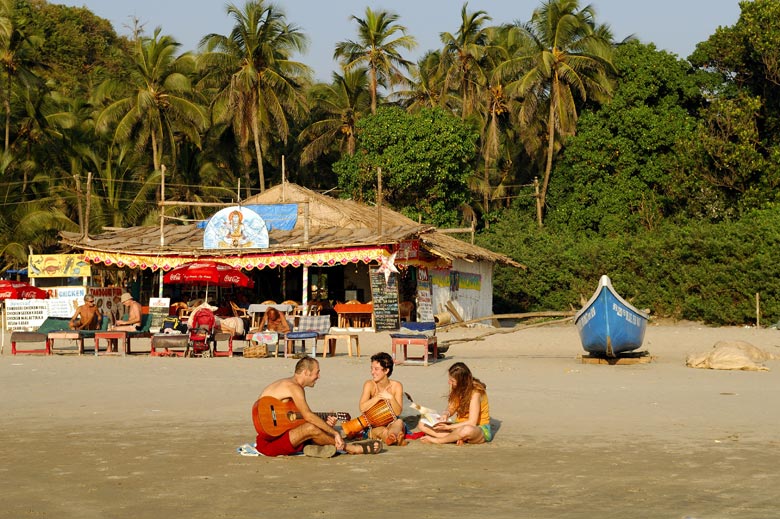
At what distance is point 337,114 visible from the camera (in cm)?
4691

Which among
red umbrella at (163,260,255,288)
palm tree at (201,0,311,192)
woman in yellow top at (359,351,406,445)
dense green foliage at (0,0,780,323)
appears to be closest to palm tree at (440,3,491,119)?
dense green foliage at (0,0,780,323)

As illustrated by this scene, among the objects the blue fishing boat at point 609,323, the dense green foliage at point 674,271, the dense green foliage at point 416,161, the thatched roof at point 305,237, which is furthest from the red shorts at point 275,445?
the dense green foliage at point 416,161

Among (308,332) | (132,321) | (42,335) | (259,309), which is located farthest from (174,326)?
(308,332)

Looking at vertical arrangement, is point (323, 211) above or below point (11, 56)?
below

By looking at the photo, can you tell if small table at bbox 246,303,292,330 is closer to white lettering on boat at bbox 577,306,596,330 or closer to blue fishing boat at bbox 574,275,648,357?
white lettering on boat at bbox 577,306,596,330

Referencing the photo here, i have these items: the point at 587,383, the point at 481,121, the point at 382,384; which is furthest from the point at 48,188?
the point at 382,384

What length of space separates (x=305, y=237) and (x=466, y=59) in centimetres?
2258

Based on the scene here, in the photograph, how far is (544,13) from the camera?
43000 millimetres

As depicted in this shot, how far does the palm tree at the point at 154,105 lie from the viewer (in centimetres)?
4072

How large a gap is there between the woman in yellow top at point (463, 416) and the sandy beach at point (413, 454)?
0.11 metres

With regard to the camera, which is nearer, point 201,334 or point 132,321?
point 201,334

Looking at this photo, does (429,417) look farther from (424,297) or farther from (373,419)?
(424,297)

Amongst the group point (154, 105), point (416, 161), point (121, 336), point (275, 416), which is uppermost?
point (154, 105)

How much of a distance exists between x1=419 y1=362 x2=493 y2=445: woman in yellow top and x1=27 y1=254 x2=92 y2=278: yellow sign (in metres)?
22.6
